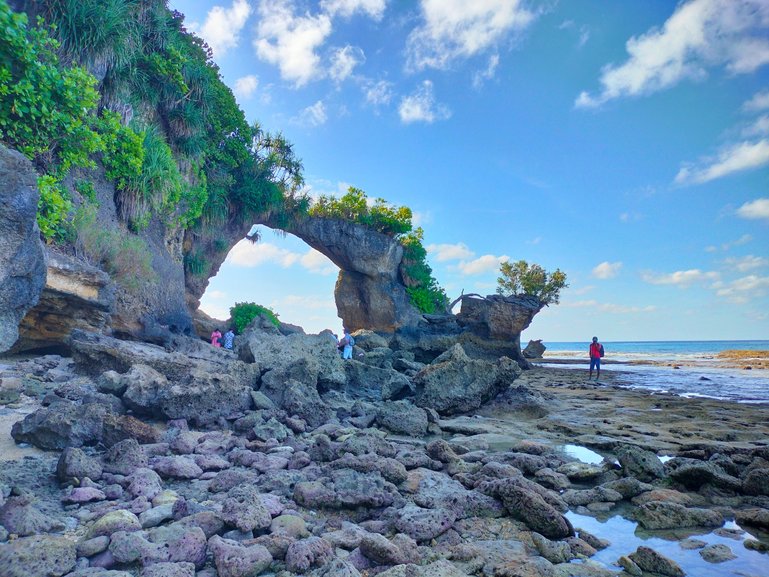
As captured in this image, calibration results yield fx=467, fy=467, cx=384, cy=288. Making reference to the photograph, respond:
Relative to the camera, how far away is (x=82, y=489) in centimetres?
347

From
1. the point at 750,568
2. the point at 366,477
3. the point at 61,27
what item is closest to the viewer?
the point at 750,568

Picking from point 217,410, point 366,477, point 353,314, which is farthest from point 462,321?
point 366,477

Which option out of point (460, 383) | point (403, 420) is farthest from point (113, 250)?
point (460, 383)

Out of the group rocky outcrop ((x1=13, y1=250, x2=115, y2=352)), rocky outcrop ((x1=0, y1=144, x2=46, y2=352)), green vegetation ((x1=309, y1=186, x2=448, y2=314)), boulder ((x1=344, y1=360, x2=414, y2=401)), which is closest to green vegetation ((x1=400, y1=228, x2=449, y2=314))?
green vegetation ((x1=309, y1=186, x2=448, y2=314))

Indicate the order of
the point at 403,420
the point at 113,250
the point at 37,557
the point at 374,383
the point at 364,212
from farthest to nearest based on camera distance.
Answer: the point at 364,212
the point at 374,383
the point at 113,250
the point at 403,420
the point at 37,557

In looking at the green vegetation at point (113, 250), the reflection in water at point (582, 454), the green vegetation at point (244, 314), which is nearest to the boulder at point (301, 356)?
the green vegetation at point (113, 250)

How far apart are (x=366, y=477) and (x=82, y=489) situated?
2134 millimetres

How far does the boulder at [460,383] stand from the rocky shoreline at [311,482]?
0.80 m

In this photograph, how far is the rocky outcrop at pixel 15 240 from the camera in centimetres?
426

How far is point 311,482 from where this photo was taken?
155 inches

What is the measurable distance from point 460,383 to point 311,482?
208 inches

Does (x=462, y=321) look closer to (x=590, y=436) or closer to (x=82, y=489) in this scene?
(x=590, y=436)

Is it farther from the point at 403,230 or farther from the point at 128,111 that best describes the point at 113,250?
the point at 403,230

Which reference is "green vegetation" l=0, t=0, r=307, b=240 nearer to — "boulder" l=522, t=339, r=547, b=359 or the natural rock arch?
the natural rock arch
